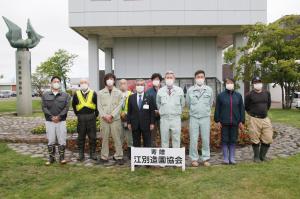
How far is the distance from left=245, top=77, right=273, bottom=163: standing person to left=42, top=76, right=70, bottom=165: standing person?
386 centimetres

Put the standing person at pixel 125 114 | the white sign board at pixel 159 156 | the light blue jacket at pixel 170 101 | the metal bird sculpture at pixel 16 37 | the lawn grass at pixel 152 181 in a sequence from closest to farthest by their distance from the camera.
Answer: the lawn grass at pixel 152 181 < the white sign board at pixel 159 156 < the light blue jacket at pixel 170 101 < the standing person at pixel 125 114 < the metal bird sculpture at pixel 16 37

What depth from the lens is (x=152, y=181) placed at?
6230 millimetres

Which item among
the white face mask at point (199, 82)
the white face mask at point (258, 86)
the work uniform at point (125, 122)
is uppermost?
the white face mask at point (199, 82)

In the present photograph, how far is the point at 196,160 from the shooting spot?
7.27 meters

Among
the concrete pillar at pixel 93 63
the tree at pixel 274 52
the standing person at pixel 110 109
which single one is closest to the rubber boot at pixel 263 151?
the standing person at pixel 110 109

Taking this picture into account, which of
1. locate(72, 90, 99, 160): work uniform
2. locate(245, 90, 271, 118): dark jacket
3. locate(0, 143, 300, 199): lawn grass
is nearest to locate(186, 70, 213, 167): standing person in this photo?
locate(0, 143, 300, 199): lawn grass

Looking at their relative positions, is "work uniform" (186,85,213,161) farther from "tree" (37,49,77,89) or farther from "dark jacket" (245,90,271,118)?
"tree" (37,49,77,89)

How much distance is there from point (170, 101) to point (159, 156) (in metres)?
1.08

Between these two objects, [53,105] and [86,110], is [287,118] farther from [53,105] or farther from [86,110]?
[53,105]

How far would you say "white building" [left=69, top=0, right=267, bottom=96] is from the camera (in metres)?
22.6

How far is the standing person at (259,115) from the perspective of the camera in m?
7.29

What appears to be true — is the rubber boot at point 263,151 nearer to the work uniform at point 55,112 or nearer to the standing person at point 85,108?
the standing person at point 85,108

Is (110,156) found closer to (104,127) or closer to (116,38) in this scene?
(104,127)

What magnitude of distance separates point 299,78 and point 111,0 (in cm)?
1239
